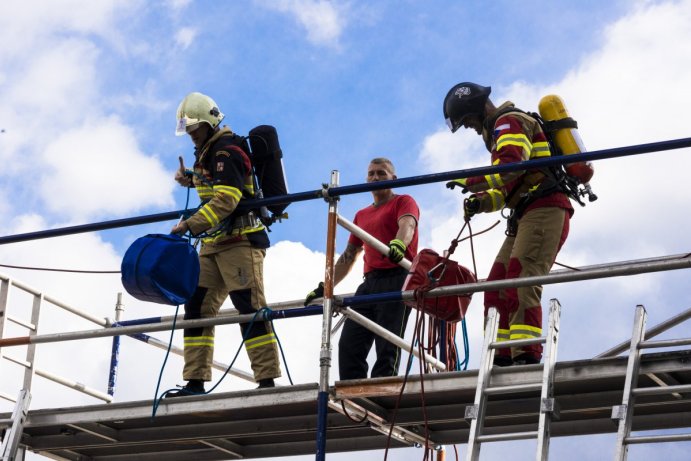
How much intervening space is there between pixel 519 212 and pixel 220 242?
230 cm

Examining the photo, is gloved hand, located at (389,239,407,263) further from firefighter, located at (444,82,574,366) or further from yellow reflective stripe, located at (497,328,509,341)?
yellow reflective stripe, located at (497,328,509,341)

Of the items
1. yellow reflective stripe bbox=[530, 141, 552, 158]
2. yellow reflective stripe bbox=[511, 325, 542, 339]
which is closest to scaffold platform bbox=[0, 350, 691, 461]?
yellow reflective stripe bbox=[511, 325, 542, 339]

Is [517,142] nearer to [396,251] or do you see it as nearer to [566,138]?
[566,138]

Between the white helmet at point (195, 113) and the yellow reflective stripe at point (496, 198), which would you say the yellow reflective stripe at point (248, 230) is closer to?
the white helmet at point (195, 113)

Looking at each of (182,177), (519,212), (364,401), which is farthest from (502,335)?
(182,177)

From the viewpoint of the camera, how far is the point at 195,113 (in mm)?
9773

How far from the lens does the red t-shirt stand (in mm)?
9992

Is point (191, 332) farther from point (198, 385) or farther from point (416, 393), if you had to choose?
point (416, 393)

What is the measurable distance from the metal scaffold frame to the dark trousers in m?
0.34

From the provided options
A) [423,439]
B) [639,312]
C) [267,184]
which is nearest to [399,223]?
[267,184]

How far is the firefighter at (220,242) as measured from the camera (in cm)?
912

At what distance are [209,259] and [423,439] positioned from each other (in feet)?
7.00

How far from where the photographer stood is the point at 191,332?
9531 millimetres

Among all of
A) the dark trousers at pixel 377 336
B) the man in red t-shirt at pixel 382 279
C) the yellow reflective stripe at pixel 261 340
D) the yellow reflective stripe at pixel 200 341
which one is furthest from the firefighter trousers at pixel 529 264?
the yellow reflective stripe at pixel 200 341
